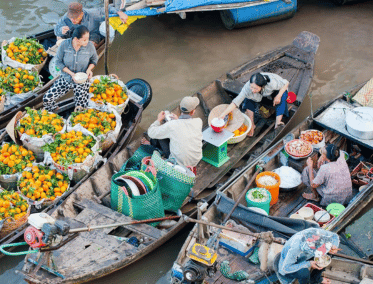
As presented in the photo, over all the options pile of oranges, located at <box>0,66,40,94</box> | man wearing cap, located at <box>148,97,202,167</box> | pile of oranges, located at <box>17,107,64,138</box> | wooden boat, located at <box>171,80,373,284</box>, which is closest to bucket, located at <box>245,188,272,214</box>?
wooden boat, located at <box>171,80,373,284</box>

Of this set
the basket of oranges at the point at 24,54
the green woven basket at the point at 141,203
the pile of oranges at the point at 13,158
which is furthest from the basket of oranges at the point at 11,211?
the basket of oranges at the point at 24,54

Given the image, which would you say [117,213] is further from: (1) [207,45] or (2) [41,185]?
(1) [207,45]

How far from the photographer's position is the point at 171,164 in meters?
5.70

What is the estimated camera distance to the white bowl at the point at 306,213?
559cm

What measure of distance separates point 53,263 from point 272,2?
23.0 ft

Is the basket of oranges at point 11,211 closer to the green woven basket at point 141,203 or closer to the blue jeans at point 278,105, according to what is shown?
the green woven basket at point 141,203

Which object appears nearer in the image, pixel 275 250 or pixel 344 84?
pixel 275 250

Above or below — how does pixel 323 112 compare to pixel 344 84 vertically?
above

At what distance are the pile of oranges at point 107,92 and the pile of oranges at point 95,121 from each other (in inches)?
9.8

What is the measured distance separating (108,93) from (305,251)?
4.12m

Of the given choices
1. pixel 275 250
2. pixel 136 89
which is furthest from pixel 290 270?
pixel 136 89

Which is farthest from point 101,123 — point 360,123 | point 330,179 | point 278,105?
point 360,123

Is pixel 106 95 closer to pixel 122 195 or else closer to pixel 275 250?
pixel 122 195

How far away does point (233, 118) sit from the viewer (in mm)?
7082
